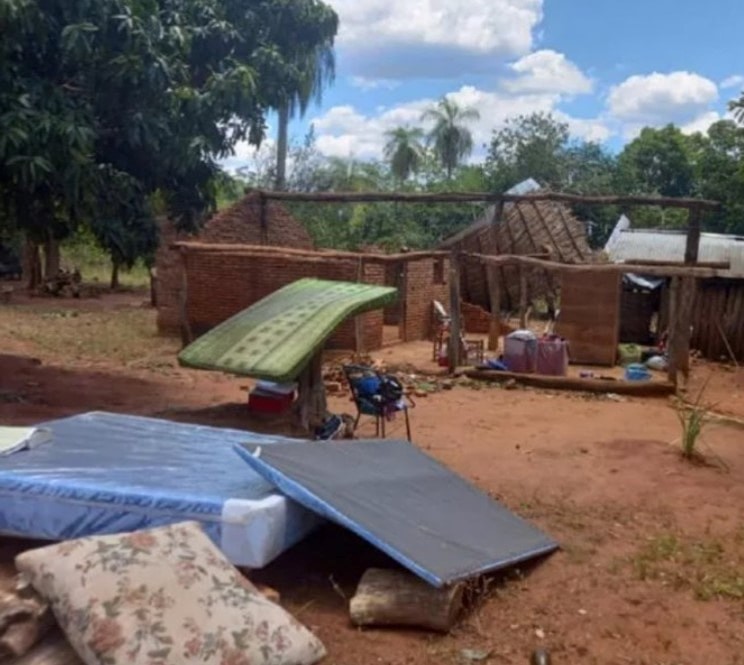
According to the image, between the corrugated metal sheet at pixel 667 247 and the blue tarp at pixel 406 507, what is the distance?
645 inches

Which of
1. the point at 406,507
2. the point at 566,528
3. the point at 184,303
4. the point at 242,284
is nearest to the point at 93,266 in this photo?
the point at 242,284

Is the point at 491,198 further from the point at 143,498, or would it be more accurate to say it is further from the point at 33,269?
the point at 33,269

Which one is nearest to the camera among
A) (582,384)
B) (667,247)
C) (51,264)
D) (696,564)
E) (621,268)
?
(696,564)

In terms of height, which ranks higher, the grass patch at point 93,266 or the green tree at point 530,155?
the green tree at point 530,155

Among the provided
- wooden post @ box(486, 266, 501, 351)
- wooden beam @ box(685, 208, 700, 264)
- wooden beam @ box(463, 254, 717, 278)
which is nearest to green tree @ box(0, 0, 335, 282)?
wooden beam @ box(463, 254, 717, 278)

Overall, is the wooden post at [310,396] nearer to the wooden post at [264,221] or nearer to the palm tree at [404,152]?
the wooden post at [264,221]

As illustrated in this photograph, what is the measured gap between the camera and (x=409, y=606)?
446 centimetres

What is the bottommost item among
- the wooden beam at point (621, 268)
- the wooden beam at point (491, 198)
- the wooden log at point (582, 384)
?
the wooden log at point (582, 384)

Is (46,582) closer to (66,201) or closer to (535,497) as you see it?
(535,497)

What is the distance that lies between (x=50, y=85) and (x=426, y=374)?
22.0 feet

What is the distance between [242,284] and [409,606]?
11.5 metres

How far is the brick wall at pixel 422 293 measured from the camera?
1764cm

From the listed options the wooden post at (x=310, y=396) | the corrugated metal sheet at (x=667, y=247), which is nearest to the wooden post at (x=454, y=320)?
the wooden post at (x=310, y=396)

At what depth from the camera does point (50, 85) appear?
9109 millimetres
